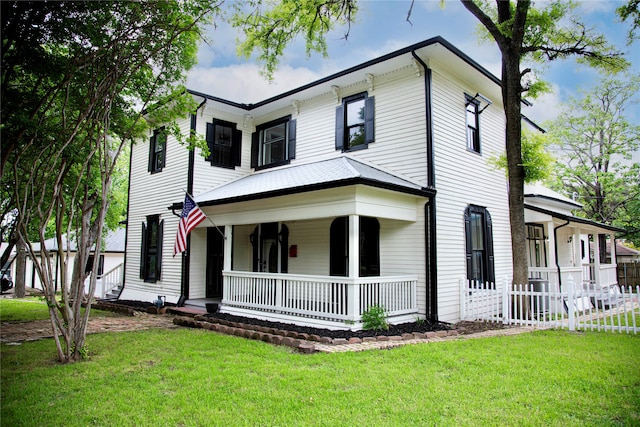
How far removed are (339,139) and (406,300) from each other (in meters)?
4.90

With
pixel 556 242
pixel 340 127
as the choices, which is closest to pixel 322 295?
pixel 340 127

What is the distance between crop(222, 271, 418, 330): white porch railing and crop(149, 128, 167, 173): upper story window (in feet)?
20.9

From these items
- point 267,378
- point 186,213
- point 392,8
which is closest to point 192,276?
point 186,213

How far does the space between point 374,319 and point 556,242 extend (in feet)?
33.4

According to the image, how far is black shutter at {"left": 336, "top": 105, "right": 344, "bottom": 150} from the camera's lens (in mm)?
11557

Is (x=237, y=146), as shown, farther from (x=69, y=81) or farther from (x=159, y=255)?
(x=69, y=81)

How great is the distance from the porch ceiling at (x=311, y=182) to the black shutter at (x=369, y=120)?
726mm

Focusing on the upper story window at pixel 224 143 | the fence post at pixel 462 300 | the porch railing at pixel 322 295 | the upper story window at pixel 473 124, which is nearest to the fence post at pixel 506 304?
the fence post at pixel 462 300

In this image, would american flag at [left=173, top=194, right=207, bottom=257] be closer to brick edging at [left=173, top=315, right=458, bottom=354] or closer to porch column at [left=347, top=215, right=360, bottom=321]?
brick edging at [left=173, top=315, right=458, bottom=354]

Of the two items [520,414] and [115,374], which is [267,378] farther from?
[520,414]

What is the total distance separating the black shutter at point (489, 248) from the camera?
1143cm

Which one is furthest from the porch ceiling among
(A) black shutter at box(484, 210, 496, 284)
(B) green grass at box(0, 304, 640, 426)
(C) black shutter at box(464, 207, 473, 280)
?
(B) green grass at box(0, 304, 640, 426)

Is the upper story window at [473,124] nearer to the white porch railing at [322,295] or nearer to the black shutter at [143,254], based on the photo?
the white porch railing at [322,295]

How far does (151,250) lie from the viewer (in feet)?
48.2
